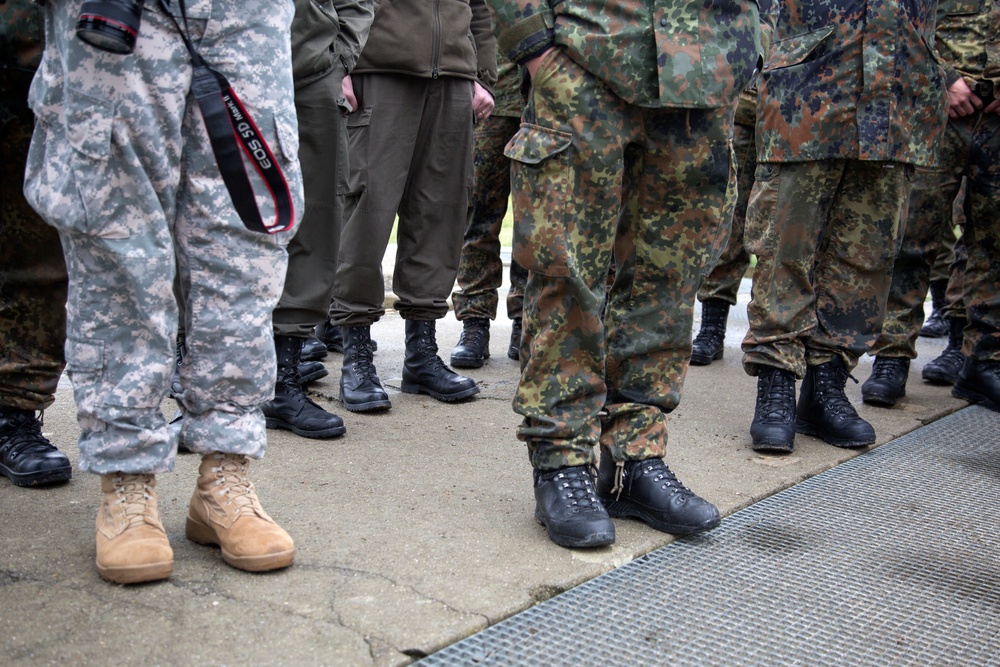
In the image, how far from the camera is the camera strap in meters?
1.91

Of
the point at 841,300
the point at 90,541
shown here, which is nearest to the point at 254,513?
the point at 90,541

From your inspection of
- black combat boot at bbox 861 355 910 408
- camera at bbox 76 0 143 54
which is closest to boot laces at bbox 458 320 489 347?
black combat boot at bbox 861 355 910 408

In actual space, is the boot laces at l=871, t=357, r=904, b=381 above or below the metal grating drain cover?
above

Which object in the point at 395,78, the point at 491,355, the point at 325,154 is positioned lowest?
the point at 491,355

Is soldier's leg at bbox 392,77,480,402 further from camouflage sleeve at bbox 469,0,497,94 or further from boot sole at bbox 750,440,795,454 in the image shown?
boot sole at bbox 750,440,795,454

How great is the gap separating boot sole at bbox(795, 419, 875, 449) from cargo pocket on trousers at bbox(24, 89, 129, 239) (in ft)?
7.56

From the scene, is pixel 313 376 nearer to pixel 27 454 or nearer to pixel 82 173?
pixel 27 454

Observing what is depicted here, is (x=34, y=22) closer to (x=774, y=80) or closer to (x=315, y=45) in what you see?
(x=315, y=45)

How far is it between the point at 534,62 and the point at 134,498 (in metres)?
1.28

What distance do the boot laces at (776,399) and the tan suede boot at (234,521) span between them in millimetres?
1727

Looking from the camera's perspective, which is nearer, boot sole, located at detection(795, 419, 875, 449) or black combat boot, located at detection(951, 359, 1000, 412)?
boot sole, located at detection(795, 419, 875, 449)

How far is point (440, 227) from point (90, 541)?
1.84 metres

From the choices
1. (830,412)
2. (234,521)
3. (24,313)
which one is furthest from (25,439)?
(830,412)

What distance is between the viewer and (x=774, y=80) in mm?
3229
